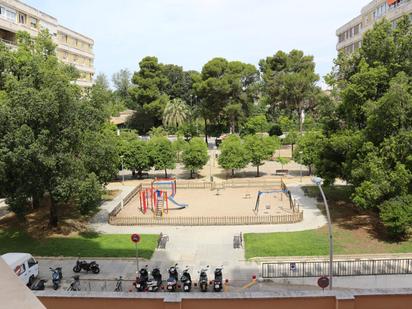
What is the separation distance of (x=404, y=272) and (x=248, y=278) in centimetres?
760

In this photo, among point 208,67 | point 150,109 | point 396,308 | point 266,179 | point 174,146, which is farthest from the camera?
point 150,109

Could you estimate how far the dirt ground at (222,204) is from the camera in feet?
105

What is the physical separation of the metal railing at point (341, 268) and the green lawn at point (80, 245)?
23.5 feet

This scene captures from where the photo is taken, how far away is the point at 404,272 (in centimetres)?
2002

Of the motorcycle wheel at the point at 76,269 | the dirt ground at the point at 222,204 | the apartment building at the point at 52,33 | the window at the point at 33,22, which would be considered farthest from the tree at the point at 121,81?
the motorcycle wheel at the point at 76,269

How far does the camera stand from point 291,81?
7038 centimetres

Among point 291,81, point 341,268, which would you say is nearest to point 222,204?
point 341,268

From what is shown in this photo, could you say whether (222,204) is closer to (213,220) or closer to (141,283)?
(213,220)

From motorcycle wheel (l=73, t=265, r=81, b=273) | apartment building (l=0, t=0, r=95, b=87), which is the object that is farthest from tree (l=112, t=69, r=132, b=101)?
motorcycle wheel (l=73, t=265, r=81, b=273)

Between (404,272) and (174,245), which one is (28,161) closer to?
(174,245)

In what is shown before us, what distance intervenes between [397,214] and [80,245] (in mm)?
18478

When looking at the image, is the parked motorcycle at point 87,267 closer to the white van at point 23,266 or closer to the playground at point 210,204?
the white van at point 23,266

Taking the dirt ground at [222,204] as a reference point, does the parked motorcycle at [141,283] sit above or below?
below

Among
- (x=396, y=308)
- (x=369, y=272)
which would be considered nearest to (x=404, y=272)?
(x=369, y=272)
